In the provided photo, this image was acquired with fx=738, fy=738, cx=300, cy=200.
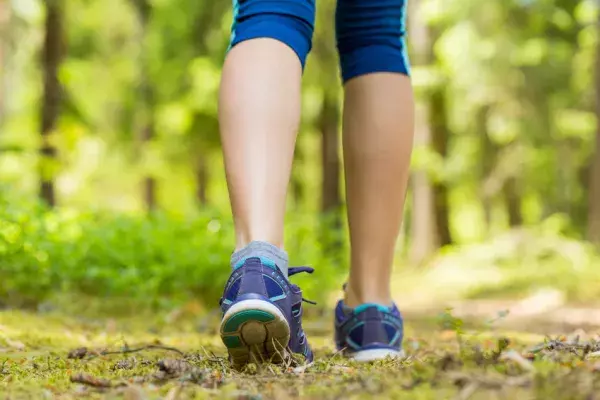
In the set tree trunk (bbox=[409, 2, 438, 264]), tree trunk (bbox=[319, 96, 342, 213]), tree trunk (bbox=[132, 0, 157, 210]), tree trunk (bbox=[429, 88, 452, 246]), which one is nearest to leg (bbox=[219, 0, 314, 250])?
tree trunk (bbox=[319, 96, 342, 213])

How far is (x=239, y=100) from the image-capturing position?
1.60 m

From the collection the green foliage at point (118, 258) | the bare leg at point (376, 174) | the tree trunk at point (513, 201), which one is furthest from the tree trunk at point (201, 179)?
the bare leg at point (376, 174)

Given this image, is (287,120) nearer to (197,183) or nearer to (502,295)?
(502,295)

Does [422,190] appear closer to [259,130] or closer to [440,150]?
[440,150]

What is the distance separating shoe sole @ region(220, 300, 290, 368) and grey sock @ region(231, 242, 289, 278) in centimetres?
13

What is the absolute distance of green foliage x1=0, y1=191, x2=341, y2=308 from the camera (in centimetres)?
319

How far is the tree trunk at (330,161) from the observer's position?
1037cm

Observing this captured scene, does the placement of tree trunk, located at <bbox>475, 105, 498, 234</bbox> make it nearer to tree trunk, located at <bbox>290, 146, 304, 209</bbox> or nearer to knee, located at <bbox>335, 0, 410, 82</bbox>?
tree trunk, located at <bbox>290, 146, 304, 209</bbox>

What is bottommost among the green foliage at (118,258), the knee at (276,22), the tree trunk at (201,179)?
the knee at (276,22)

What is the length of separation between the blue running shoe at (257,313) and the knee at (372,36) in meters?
0.78

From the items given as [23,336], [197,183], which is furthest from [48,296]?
[197,183]

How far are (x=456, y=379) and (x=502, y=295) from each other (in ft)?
17.3

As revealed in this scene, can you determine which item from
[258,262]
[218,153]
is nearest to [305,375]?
[258,262]

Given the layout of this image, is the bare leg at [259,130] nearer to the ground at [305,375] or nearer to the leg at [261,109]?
the leg at [261,109]
